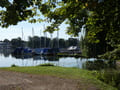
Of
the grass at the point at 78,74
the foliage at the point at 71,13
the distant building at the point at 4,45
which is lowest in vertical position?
the grass at the point at 78,74

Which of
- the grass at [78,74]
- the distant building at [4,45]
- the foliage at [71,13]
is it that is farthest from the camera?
the distant building at [4,45]

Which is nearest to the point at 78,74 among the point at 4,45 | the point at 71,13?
the point at 71,13

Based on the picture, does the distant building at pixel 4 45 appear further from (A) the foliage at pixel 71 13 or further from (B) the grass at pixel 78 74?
(A) the foliage at pixel 71 13

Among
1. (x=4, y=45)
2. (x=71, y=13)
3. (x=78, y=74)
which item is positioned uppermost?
(x=4, y=45)

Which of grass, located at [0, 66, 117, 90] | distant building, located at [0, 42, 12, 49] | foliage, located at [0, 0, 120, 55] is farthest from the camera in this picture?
distant building, located at [0, 42, 12, 49]

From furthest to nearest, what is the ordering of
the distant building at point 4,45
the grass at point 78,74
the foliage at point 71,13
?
the distant building at point 4,45, the grass at point 78,74, the foliage at point 71,13

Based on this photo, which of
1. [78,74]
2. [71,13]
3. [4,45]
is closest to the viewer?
[71,13]

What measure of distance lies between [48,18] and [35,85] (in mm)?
4248

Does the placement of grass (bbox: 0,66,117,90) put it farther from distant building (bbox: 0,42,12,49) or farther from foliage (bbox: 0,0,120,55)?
distant building (bbox: 0,42,12,49)

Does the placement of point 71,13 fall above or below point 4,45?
below

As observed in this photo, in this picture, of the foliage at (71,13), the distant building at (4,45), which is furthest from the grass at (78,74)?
the distant building at (4,45)

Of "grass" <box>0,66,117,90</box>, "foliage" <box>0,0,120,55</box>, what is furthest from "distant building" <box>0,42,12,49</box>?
"foliage" <box>0,0,120,55</box>

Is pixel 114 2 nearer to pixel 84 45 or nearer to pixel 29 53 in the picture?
pixel 84 45

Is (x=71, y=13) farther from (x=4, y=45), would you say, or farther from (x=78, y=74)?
(x=4, y=45)
